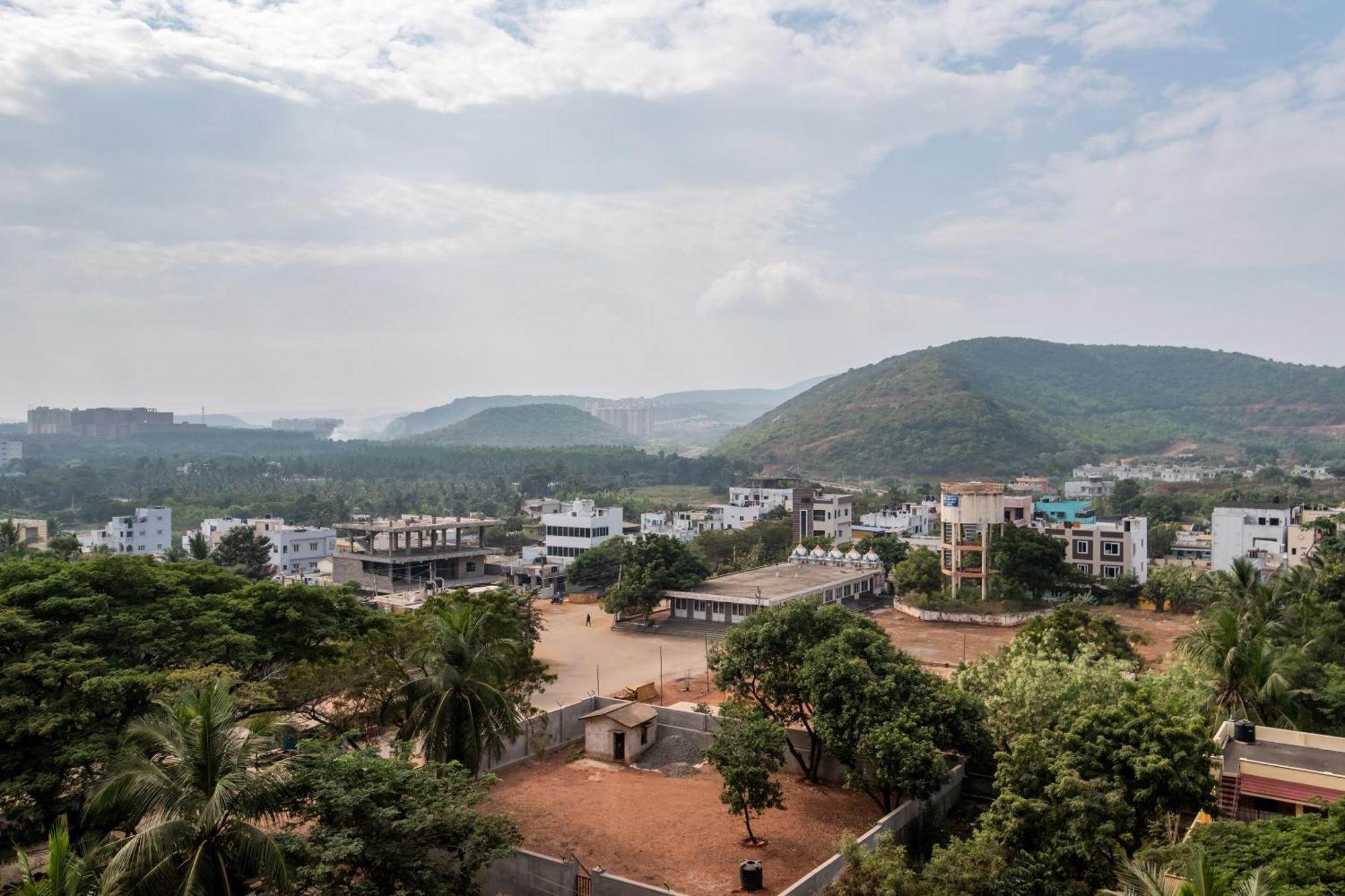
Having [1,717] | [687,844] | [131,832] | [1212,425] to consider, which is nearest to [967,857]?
[687,844]

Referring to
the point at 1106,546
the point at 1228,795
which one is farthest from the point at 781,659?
the point at 1106,546

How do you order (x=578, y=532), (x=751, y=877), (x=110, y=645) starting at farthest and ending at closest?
1. (x=578, y=532)
2. (x=110, y=645)
3. (x=751, y=877)

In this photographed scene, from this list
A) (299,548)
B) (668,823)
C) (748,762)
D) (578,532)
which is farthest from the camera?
(299,548)

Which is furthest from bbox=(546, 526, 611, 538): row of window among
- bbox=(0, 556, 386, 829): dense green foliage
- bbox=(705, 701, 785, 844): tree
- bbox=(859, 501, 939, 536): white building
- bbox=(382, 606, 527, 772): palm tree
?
bbox=(705, 701, 785, 844): tree

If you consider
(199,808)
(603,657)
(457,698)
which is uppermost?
(199,808)

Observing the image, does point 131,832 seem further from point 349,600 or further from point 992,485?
point 992,485

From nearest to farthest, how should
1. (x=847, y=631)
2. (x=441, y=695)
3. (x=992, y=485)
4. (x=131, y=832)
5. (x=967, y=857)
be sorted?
(x=131, y=832)
(x=967, y=857)
(x=441, y=695)
(x=847, y=631)
(x=992, y=485)

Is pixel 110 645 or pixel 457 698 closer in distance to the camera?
pixel 110 645

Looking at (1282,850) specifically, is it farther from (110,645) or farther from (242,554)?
(242,554)
